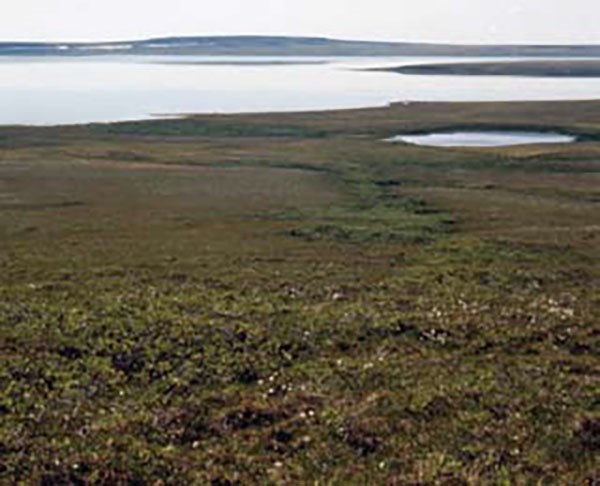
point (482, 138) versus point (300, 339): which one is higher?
point (300, 339)

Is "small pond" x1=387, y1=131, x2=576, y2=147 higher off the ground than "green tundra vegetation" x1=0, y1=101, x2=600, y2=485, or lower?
lower

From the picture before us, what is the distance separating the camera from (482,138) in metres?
127

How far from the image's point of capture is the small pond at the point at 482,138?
118m

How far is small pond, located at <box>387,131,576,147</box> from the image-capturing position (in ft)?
387

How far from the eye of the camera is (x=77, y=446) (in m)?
17.2

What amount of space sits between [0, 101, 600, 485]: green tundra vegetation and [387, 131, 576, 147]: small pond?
51.1m

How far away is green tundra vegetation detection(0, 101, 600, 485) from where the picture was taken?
55.4 feet

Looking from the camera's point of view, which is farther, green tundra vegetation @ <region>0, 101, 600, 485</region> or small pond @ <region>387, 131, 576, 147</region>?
small pond @ <region>387, 131, 576, 147</region>

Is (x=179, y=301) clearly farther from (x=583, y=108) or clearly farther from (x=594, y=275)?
(x=583, y=108)

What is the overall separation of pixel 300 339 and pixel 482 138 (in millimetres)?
106032

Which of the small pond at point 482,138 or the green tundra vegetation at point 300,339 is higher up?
the green tundra vegetation at point 300,339

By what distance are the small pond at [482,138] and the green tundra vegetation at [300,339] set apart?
51.1 metres

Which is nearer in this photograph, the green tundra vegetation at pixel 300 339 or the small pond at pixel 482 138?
the green tundra vegetation at pixel 300 339

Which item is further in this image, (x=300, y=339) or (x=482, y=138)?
(x=482, y=138)
